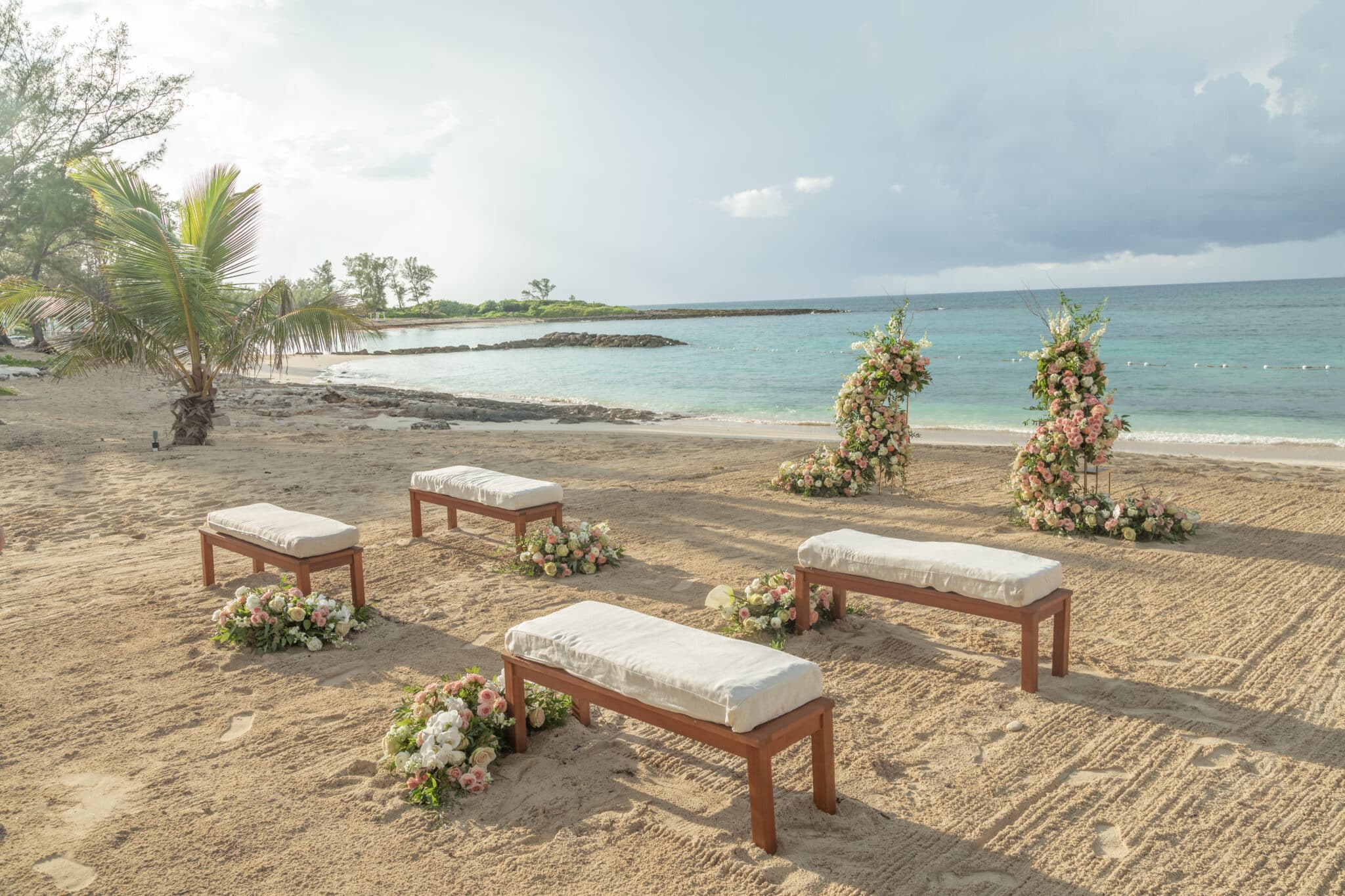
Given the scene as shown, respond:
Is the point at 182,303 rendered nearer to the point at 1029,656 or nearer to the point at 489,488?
the point at 489,488

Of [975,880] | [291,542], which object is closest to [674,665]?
[975,880]

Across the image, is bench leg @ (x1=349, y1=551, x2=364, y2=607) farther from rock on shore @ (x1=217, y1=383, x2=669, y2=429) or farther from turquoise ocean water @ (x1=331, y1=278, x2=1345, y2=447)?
rock on shore @ (x1=217, y1=383, x2=669, y2=429)

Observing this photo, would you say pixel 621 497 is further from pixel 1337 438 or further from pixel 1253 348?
pixel 1253 348

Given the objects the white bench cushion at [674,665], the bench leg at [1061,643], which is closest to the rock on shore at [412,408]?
the white bench cushion at [674,665]

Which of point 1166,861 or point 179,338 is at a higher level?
point 179,338

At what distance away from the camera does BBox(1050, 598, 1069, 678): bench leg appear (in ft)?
14.0

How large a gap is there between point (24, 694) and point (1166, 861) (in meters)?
5.06

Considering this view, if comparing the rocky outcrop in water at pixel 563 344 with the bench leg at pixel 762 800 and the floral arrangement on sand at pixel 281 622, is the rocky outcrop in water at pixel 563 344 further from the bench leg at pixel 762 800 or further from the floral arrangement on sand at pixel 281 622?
the bench leg at pixel 762 800

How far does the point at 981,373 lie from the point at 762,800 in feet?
91.1

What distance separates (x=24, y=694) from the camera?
424cm

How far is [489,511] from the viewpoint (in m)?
6.40

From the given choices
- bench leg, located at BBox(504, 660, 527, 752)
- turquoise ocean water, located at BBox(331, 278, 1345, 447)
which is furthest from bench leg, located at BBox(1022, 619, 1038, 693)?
turquoise ocean water, located at BBox(331, 278, 1345, 447)

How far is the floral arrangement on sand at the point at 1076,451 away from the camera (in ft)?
22.2

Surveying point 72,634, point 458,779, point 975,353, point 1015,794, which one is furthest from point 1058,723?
point 975,353
